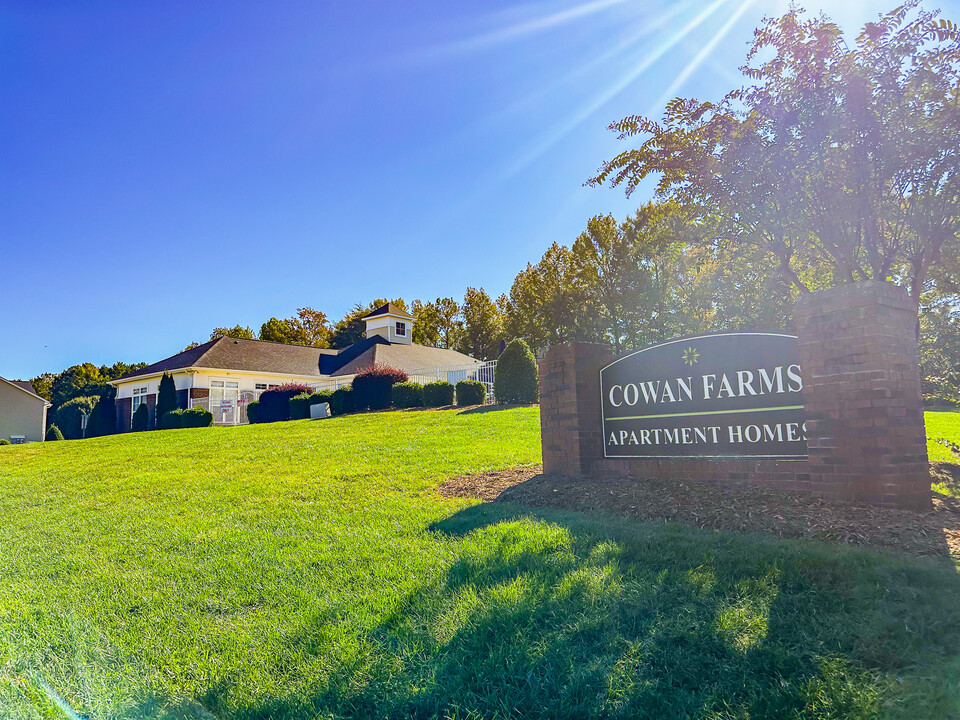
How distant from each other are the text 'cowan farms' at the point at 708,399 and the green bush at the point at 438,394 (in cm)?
1225

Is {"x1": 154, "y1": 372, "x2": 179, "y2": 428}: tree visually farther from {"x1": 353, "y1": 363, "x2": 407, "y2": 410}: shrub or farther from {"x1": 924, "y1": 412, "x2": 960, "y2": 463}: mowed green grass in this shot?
{"x1": 924, "y1": 412, "x2": 960, "y2": 463}: mowed green grass

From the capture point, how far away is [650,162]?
24.3 feet

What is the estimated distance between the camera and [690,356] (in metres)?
6.12

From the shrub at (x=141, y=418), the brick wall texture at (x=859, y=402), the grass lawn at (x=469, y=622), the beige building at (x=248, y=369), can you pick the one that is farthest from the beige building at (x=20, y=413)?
the brick wall texture at (x=859, y=402)

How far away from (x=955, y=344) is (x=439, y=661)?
752cm

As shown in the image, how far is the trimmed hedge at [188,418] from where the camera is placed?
23156 mm

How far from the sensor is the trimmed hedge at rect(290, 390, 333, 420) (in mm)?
21922

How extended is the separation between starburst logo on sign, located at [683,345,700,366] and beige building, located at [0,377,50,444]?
1522 inches

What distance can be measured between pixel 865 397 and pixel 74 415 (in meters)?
41.6

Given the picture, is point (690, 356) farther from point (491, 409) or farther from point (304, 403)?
point (304, 403)

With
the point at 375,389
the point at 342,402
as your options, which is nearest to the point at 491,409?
the point at 375,389

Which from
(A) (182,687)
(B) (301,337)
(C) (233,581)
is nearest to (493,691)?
(A) (182,687)

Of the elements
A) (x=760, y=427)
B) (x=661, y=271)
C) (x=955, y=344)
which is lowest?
(x=760, y=427)

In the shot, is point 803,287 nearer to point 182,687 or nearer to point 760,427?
point 760,427
